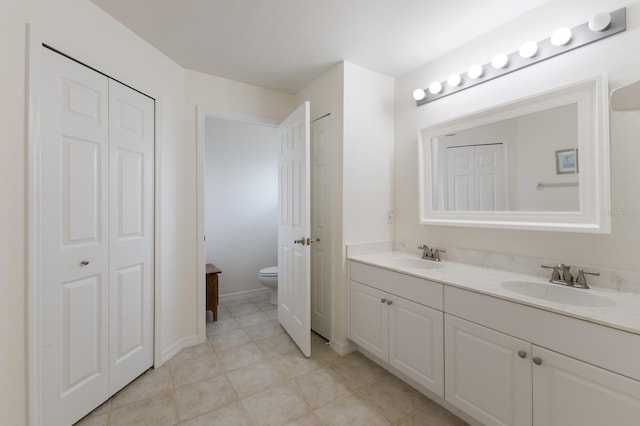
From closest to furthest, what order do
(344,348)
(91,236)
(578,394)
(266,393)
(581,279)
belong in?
(578,394)
(581,279)
(91,236)
(266,393)
(344,348)

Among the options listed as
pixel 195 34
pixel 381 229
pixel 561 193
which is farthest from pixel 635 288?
pixel 195 34

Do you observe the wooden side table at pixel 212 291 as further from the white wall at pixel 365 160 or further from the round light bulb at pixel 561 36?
the round light bulb at pixel 561 36

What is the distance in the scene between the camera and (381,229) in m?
2.44

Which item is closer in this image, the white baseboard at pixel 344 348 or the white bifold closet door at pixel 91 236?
the white bifold closet door at pixel 91 236

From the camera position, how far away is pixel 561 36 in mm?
1450

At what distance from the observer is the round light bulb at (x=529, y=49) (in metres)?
1.56

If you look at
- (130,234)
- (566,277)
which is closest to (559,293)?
(566,277)

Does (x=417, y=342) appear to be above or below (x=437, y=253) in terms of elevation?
below

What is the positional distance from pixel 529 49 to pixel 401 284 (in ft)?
5.17

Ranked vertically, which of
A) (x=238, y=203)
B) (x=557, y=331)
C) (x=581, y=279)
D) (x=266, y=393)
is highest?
(x=238, y=203)

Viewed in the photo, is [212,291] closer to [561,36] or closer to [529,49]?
[529,49]

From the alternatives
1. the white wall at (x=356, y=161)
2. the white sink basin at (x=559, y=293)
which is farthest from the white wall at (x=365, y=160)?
the white sink basin at (x=559, y=293)

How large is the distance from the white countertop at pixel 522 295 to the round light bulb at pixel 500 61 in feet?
4.25

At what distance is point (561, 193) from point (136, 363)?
288 centimetres
